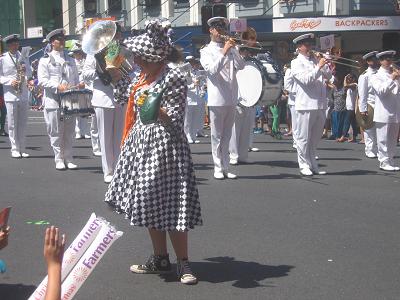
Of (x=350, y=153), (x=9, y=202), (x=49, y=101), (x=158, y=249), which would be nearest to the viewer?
(x=158, y=249)

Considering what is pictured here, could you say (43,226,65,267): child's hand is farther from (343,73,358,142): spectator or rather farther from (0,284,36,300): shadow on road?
(343,73,358,142): spectator

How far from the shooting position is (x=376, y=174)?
453 inches

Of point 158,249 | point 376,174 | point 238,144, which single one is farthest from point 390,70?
point 158,249

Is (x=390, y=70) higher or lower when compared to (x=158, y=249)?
higher

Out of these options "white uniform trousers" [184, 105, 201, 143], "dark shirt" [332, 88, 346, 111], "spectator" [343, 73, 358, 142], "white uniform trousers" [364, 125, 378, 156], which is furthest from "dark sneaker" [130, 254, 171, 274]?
"dark shirt" [332, 88, 346, 111]

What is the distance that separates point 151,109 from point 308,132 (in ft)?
19.3

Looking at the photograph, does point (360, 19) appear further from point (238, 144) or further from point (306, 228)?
point (306, 228)

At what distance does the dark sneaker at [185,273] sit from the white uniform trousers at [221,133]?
503 centimetres

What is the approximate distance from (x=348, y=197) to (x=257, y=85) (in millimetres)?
3240

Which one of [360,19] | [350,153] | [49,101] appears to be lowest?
[350,153]

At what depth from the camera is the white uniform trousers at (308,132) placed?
10984 mm

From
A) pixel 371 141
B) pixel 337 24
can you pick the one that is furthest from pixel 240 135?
pixel 337 24

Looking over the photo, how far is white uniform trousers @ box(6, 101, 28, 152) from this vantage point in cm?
1359

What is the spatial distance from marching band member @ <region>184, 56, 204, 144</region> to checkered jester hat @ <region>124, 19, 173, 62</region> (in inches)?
426
